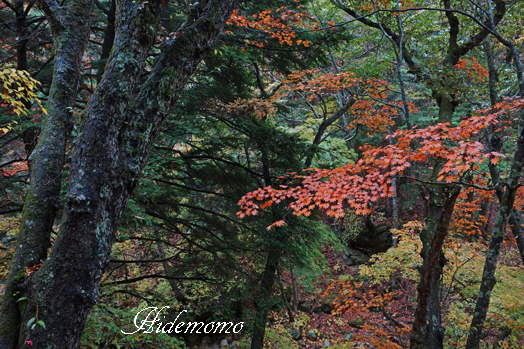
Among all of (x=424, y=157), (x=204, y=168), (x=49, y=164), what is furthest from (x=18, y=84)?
(x=424, y=157)

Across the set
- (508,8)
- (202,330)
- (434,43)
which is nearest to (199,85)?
(434,43)

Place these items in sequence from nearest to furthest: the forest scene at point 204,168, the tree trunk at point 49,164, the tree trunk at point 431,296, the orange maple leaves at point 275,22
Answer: the forest scene at point 204,168
the tree trunk at point 49,164
the tree trunk at point 431,296
the orange maple leaves at point 275,22

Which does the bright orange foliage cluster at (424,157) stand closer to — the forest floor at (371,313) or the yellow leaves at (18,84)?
the forest floor at (371,313)

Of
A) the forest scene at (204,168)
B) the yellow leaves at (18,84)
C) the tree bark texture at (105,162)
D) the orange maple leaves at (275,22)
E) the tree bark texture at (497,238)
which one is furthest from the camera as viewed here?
the orange maple leaves at (275,22)

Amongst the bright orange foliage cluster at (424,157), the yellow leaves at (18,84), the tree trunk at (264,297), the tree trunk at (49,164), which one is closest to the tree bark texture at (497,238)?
the bright orange foliage cluster at (424,157)

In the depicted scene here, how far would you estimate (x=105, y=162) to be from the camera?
6.40 ft

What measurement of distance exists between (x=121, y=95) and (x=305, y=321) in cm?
1036

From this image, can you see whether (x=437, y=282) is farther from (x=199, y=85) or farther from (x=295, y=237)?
(x=199, y=85)

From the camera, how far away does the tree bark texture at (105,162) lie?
175cm

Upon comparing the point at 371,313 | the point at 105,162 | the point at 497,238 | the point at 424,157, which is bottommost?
the point at 371,313

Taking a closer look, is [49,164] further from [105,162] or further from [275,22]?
[275,22]

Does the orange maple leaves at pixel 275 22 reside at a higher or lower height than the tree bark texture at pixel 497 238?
higher

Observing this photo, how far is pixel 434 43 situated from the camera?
661 centimetres

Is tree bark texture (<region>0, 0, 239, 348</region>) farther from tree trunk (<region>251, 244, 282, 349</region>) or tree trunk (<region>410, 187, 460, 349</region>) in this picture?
tree trunk (<region>251, 244, 282, 349</region>)
